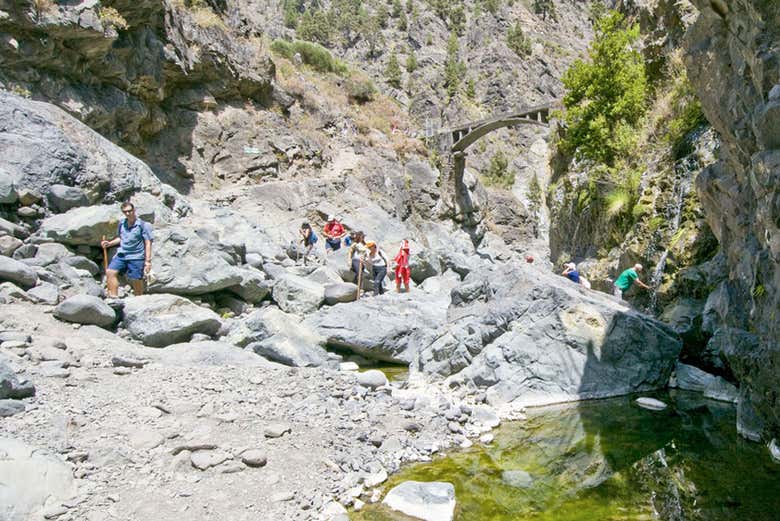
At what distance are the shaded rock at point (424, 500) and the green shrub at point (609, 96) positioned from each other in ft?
46.4

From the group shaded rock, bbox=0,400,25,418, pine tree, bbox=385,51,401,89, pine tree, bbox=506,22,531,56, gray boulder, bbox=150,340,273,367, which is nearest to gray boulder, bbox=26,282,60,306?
gray boulder, bbox=150,340,273,367

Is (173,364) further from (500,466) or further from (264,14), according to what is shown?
(264,14)

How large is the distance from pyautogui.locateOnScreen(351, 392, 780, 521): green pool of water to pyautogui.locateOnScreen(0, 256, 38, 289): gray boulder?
7520 mm

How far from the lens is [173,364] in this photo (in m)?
8.14

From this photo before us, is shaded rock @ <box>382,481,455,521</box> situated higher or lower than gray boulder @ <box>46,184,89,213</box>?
lower

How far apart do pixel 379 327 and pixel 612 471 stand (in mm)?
5851

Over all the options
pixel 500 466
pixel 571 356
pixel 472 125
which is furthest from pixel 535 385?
pixel 472 125

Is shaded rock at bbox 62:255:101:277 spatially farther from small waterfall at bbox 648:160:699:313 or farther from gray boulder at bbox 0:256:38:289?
small waterfall at bbox 648:160:699:313

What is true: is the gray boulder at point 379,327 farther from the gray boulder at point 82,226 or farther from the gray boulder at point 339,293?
the gray boulder at point 82,226

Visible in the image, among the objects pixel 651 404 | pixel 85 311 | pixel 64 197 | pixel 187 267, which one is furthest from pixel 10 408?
pixel 651 404

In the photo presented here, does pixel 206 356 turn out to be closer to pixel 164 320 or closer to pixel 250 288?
pixel 164 320

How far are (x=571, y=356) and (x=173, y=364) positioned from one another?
652 centimetres

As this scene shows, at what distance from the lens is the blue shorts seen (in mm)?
9906

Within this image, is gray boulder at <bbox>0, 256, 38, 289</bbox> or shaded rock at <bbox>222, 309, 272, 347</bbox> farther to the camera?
shaded rock at <bbox>222, 309, 272, 347</bbox>
